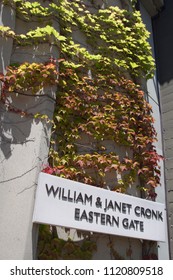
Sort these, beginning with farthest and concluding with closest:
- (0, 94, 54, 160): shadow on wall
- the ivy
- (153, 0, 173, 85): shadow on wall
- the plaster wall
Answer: (153, 0, 173, 85): shadow on wall < the ivy < (0, 94, 54, 160): shadow on wall < the plaster wall

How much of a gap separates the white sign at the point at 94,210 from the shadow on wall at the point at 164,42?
3.32 meters

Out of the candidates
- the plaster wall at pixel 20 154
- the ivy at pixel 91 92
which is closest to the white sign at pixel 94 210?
the plaster wall at pixel 20 154

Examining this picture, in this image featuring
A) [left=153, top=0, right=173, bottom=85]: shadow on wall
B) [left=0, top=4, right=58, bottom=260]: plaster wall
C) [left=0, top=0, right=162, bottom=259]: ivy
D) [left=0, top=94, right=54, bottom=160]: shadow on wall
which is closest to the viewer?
[left=0, top=4, right=58, bottom=260]: plaster wall

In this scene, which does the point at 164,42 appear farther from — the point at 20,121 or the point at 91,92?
the point at 20,121

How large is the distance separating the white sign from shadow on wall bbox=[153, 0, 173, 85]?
3316 millimetres

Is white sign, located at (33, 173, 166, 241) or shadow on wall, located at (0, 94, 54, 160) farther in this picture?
shadow on wall, located at (0, 94, 54, 160)

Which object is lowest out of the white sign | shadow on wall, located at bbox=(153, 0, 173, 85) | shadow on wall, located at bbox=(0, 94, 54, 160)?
the white sign

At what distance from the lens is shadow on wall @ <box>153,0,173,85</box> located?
649 cm

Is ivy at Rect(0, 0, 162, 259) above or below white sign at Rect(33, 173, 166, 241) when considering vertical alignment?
above

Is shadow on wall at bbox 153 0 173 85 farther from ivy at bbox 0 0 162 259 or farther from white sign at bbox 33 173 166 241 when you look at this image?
white sign at bbox 33 173 166 241

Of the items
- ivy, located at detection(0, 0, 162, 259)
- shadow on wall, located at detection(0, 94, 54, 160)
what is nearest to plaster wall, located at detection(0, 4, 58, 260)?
shadow on wall, located at detection(0, 94, 54, 160)

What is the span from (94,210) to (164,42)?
464cm

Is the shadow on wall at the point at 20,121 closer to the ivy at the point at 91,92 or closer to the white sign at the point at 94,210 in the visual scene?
the ivy at the point at 91,92
